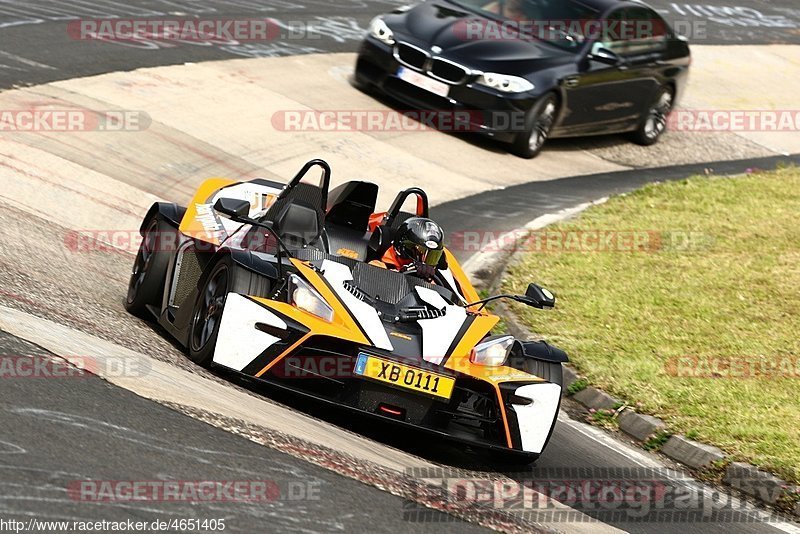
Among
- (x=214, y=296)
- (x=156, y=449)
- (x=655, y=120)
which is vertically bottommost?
(x=655, y=120)

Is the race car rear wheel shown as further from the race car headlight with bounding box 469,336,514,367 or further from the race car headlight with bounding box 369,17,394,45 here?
the race car headlight with bounding box 369,17,394,45

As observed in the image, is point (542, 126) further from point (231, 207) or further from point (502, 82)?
point (231, 207)

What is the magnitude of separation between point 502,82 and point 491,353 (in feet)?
32.2

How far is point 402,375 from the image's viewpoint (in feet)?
25.2

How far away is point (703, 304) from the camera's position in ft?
41.4

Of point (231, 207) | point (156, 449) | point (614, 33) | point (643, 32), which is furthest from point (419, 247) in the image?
point (643, 32)

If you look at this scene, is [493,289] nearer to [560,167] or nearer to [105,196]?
[105,196]

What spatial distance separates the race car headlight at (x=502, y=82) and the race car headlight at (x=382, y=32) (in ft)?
4.60

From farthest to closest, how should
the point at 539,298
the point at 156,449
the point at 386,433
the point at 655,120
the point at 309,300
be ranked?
the point at 655,120 < the point at 539,298 < the point at 386,433 < the point at 309,300 < the point at 156,449

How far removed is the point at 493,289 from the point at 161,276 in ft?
14.2

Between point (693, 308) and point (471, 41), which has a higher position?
point (471, 41)

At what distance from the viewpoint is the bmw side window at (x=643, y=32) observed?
1962 cm

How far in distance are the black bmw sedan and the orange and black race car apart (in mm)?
8162

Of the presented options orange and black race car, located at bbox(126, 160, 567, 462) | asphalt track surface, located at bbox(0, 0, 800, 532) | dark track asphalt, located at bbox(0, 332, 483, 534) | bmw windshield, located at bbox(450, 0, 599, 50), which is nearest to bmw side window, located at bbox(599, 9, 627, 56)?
bmw windshield, located at bbox(450, 0, 599, 50)
